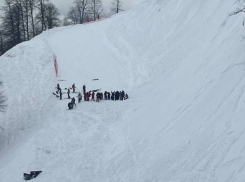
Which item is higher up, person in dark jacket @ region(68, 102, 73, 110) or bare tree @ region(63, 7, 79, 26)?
bare tree @ region(63, 7, 79, 26)

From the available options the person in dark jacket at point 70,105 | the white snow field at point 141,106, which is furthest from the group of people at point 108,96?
the person in dark jacket at point 70,105

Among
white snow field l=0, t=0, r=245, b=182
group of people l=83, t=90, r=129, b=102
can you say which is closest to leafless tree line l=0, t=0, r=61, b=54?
white snow field l=0, t=0, r=245, b=182

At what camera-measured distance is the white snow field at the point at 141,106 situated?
14125 millimetres

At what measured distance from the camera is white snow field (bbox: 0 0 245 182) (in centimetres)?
1412

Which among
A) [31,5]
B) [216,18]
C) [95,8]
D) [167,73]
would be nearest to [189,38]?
[216,18]

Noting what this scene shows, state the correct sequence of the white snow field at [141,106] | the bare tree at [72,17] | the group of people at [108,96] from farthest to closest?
the bare tree at [72,17]
the group of people at [108,96]
the white snow field at [141,106]

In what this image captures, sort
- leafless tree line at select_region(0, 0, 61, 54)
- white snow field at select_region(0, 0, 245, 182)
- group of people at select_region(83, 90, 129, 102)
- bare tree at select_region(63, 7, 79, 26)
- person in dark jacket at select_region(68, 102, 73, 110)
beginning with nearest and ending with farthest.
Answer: white snow field at select_region(0, 0, 245, 182) → person in dark jacket at select_region(68, 102, 73, 110) → group of people at select_region(83, 90, 129, 102) → leafless tree line at select_region(0, 0, 61, 54) → bare tree at select_region(63, 7, 79, 26)

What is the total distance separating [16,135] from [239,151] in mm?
17826

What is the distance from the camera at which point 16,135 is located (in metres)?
23.4

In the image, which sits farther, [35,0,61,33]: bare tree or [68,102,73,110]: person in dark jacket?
[35,0,61,33]: bare tree

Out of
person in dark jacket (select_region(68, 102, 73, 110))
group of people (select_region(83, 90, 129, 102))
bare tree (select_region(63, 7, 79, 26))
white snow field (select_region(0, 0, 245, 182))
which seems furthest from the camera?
bare tree (select_region(63, 7, 79, 26))

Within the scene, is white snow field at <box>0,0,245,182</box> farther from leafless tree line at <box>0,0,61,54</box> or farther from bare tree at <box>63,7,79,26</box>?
bare tree at <box>63,7,79,26</box>

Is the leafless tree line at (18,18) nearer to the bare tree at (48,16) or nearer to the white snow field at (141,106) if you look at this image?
the bare tree at (48,16)

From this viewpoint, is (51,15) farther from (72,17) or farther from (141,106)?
(141,106)
